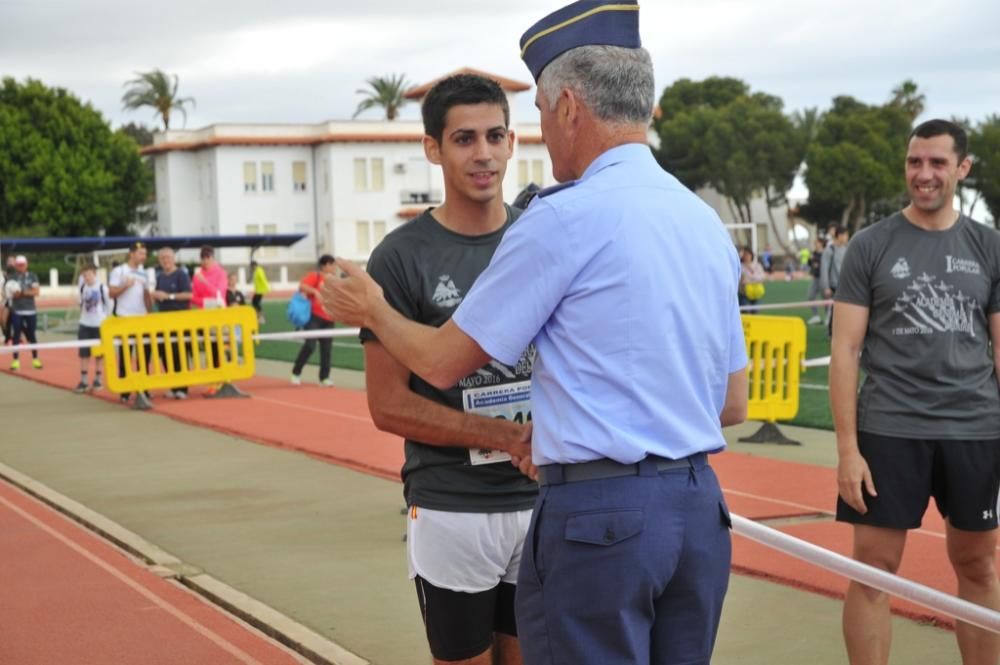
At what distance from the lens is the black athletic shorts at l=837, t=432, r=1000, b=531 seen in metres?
4.86

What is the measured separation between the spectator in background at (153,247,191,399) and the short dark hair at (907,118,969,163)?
556 inches

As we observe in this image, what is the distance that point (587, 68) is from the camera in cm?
278

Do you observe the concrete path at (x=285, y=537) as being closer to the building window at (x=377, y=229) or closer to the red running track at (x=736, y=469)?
the red running track at (x=736, y=469)

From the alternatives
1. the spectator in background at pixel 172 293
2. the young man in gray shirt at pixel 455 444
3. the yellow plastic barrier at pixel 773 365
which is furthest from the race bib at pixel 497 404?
the spectator in background at pixel 172 293

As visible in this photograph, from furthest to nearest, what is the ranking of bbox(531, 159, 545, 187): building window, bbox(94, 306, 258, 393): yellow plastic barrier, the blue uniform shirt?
bbox(531, 159, 545, 187): building window → bbox(94, 306, 258, 393): yellow plastic barrier → the blue uniform shirt

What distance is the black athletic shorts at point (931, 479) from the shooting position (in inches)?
191

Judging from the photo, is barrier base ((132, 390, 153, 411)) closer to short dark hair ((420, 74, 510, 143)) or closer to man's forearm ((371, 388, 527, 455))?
short dark hair ((420, 74, 510, 143))

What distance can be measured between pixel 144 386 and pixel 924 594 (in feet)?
45.9

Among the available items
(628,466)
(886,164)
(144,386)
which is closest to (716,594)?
(628,466)

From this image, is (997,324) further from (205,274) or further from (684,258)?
(205,274)

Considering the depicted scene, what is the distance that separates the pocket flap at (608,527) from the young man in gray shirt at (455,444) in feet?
2.80

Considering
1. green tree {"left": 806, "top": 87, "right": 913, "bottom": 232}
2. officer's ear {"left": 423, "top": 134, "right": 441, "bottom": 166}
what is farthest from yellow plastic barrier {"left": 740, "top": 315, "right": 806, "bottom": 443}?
green tree {"left": 806, "top": 87, "right": 913, "bottom": 232}

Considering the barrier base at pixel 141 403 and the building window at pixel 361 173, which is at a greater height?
the building window at pixel 361 173

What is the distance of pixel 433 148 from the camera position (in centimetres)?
398
